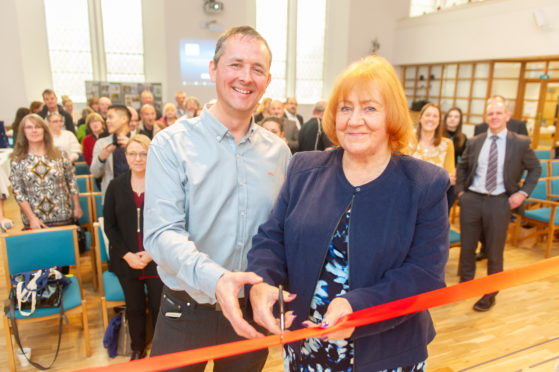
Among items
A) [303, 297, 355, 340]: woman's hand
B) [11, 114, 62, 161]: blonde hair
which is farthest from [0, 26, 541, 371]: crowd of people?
[11, 114, 62, 161]: blonde hair

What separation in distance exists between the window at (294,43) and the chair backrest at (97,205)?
9.40m

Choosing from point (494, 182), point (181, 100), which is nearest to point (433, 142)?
point (494, 182)

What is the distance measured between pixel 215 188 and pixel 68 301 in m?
2.03

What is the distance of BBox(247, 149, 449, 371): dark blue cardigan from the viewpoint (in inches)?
44.4

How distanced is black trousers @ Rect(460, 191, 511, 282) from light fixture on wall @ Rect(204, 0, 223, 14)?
30.1 ft

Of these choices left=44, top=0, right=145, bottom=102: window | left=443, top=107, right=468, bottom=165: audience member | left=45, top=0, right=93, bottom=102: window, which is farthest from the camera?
left=44, top=0, right=145, bottom=102: window

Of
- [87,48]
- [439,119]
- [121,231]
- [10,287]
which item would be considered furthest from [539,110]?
[87,48]

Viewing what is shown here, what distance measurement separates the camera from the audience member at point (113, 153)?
385 cm

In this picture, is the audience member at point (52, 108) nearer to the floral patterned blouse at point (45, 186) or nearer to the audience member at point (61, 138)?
the audience member at point (61, 138)

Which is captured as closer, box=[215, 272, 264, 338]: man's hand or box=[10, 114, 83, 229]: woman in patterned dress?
box=[215, 272, 264, 338]: man's hand

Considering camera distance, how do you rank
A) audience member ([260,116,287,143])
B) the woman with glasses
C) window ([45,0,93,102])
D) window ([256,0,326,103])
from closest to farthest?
the woman with glasses → audience member ([260,116,287,143]) → window ([45,0,93,102]) → window ([256,0,326,103])

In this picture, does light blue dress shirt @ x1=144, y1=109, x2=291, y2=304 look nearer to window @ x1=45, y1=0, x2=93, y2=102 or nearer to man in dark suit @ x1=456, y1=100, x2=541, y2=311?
man in dark suit @ x1=456, y1=100, x2=541, y2=311

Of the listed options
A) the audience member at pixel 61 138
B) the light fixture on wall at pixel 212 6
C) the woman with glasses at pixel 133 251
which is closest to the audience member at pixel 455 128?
the woman with glasses at pixel 133 251

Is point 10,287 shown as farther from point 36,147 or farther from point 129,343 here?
point 36,147
